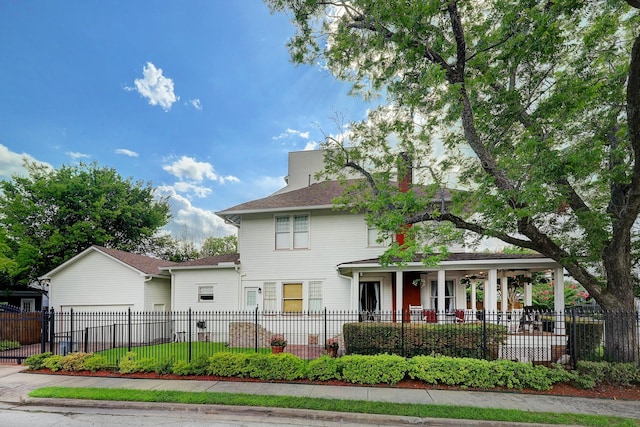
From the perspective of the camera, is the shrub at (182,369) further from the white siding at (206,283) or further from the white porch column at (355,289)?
the white porch column at (355,289)

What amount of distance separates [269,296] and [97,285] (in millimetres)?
9392

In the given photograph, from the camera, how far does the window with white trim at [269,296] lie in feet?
51.7

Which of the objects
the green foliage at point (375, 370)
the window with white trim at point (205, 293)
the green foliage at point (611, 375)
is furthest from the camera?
the window with white trim at point (205, 293)

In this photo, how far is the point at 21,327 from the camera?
16297mm

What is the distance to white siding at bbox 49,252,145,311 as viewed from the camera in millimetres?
17297

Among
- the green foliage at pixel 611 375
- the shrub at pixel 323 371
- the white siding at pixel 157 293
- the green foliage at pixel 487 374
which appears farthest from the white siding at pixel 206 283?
the green foliage at pixel 611 375

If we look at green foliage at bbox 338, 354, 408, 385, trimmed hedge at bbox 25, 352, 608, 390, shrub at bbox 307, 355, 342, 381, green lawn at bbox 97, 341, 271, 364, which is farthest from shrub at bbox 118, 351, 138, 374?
green foliage at bbox 338, 354, 408, 385

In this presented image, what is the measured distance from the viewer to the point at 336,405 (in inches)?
281

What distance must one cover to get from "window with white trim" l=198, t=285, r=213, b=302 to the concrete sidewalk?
7031 millimetres

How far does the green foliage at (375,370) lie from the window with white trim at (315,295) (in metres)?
6.21

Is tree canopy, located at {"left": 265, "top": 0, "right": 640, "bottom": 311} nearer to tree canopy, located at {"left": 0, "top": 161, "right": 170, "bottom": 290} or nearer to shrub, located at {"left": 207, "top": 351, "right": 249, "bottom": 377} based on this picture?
shrub, located at {"left": 207, "top": 351, "right": 249, "bottom": 377}

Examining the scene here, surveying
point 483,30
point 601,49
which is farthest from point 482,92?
point 601,49

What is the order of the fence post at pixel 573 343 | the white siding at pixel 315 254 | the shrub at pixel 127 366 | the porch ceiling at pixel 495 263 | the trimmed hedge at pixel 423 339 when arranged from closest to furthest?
1. the fence post at pixel 573 343
2. the shrub at pixel 127 366
3. the trimmed hedge at pixel 423 339
4. the porch ceiling at pixel 495 263
5. the white siding at pixel 315 254

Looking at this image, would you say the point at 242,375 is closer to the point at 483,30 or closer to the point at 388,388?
the point at 388,388
